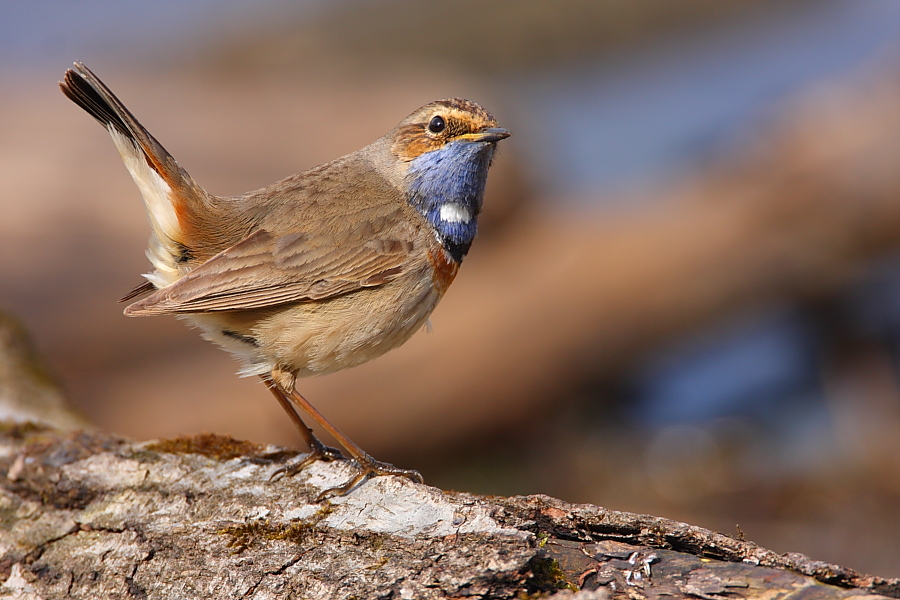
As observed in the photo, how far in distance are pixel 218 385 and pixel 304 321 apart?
222 inches

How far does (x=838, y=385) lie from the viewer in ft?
33.3

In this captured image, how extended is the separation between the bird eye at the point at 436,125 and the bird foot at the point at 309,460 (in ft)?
7.06

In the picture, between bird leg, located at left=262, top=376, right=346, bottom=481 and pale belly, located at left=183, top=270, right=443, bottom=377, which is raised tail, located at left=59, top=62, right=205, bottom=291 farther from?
bird leg, located at left=262, top=376, right=346, bottom=481

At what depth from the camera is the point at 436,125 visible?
217 inches

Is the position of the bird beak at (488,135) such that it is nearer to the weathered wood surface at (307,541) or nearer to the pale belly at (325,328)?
the pale belly at (325,328)

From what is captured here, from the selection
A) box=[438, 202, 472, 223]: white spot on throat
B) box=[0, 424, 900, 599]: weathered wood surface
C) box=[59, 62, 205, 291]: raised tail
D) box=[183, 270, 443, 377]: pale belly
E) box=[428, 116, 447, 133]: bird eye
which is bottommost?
box=[0, 424, 900, 599]: weathered wood surface

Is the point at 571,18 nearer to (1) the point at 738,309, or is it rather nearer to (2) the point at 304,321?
(1) the point at 738,309

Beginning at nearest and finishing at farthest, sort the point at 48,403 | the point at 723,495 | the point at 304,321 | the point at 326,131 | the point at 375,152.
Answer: the point at 304,321 < the point at 375,152 < the point at 48,403 < the point at 723,495 < the point at 326,131

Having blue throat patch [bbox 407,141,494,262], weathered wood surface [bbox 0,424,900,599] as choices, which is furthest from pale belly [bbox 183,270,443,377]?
weathered wood surface [bbox 0,424,900,599]

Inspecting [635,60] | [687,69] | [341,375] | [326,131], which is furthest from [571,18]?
[341,375]

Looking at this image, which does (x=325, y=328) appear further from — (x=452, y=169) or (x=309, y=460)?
(x=452, y=169)

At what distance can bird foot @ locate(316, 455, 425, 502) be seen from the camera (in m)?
4.44

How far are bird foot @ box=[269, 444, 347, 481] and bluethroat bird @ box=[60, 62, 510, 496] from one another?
14 mm

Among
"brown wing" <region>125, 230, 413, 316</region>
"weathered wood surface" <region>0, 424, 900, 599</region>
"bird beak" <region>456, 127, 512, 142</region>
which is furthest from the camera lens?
"bird beak" <region>456, 127, 512, 142</region>
